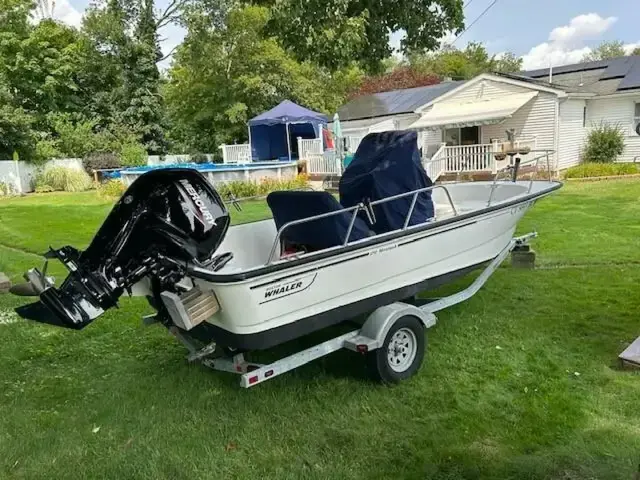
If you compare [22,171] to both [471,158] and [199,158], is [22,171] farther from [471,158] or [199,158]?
[471,158]

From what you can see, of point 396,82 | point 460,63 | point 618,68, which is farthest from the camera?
point 460,63

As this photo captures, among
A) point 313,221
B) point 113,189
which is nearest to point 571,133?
point 113,189

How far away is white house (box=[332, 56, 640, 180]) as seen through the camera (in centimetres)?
1758

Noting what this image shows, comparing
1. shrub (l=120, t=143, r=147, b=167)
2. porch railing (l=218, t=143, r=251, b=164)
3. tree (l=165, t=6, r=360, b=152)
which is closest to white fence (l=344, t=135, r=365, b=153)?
tree (l=165, t=6, r=360, b=152)

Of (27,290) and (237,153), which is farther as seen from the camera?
(237,153)

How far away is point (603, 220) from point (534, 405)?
6990mm

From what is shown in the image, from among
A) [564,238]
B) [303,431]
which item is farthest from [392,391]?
[564,238]

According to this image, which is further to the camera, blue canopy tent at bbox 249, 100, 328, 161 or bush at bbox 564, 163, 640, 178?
blue canopy tent at bbox 249, 100, 328, 161

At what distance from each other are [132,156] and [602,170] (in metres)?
18.6

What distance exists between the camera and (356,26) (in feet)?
14.4

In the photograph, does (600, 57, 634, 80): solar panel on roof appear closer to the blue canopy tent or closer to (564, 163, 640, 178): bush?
(564, 163, 640, 178): bush

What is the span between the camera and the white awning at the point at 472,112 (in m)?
17.9

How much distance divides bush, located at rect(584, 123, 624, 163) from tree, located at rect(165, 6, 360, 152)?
11469 millimetres

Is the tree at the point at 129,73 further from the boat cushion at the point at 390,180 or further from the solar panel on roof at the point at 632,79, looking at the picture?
the boat cushion at the point at 390,180
